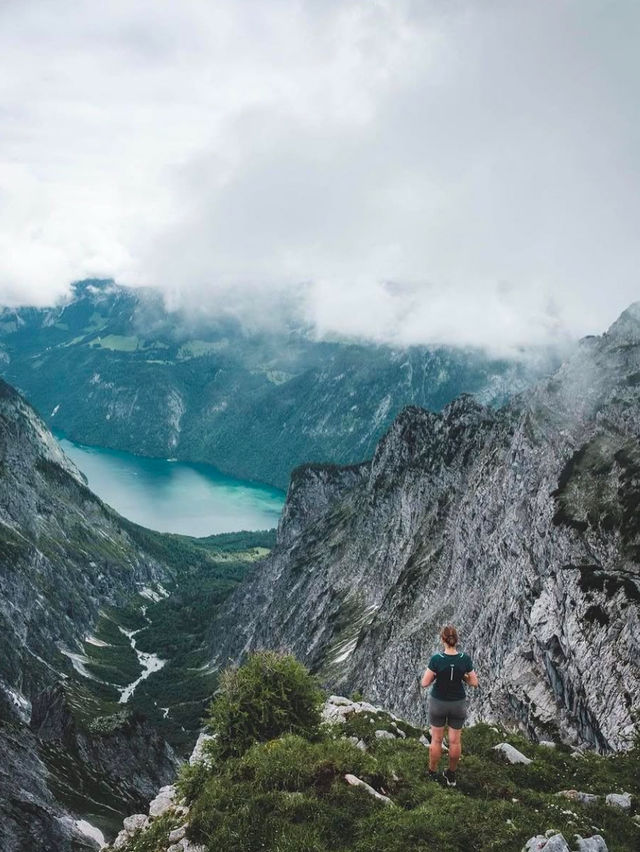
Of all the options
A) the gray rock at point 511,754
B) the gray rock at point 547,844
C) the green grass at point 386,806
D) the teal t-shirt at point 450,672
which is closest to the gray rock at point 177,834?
the green grass at point 386,806

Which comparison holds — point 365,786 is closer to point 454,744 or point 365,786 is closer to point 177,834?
point 454,744

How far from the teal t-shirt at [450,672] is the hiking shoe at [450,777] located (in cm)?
339

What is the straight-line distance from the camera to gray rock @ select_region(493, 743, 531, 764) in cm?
2939

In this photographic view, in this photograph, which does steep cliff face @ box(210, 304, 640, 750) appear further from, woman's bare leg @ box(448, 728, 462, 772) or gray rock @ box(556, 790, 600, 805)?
woman's bare leg @ box(448, 728, 462, 772)

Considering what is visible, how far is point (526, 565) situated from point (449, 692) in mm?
76606

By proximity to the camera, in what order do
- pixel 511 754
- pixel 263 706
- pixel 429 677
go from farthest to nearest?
pixel 263 706 < pixel 511 754 < pixel 429 677

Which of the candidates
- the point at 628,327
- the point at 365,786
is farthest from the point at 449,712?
the point at 628,327

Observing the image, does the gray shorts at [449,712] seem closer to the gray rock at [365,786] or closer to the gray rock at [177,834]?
the gray rock at [365,786]

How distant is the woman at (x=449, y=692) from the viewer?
955 inches

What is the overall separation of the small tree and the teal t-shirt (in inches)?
362

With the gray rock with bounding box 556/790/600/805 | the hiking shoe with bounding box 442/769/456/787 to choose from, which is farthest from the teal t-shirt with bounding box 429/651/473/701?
the gray rock with bounding box 556/790/600/805

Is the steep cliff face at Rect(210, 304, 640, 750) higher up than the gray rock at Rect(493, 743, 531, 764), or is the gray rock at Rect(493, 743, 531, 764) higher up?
the steep cliff face at Rect(210, 304, 640, 750)

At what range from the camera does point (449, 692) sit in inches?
979

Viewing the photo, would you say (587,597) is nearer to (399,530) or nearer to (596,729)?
(596,729)
